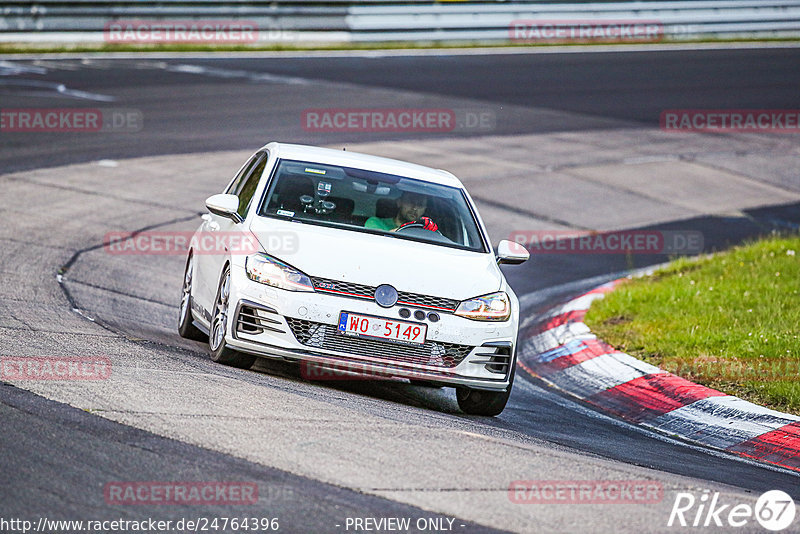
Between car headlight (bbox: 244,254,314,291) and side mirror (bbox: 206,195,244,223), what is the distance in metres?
0.70

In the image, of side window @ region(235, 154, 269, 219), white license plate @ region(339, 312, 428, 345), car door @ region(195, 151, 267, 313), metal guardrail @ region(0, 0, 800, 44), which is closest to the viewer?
white license plate @ region(339, 312, 428, 345)

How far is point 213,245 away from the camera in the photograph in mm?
8555

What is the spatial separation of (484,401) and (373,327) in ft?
3.52

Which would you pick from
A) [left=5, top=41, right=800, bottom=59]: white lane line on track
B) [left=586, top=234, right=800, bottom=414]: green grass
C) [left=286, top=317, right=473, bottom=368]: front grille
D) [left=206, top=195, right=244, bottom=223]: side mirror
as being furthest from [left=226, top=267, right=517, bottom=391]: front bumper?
[left=5, top=41, right=800, bottom=59]: white lane line on track

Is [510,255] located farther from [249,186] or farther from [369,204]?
[249,186]

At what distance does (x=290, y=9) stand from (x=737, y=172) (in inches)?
516

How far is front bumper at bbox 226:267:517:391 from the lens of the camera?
7.29 m

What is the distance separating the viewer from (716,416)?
8312mm

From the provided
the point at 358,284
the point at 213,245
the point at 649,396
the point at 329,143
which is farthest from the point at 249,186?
the point at 329,143

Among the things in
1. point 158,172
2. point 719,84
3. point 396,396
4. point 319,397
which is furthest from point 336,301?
point 719,84

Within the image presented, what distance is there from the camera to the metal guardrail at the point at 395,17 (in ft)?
85.0

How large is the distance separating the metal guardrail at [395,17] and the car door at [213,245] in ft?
58.8

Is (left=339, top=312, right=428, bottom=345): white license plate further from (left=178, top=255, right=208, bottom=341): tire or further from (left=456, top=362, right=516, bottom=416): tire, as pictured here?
(left=178, top=255, right=208, bottom=341): tire

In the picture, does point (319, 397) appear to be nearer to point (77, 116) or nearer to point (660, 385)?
point (660, 385)
